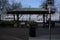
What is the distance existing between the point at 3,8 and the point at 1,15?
110 inches

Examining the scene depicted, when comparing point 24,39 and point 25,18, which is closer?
point 24,39

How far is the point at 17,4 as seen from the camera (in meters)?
67.7

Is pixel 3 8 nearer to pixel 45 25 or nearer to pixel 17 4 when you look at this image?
pixel 17 4

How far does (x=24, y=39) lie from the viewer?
18.7 m

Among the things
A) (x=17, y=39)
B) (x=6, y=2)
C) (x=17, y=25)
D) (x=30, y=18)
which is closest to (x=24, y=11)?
(x=17, y=25)

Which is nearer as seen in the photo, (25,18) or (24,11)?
(24,11)

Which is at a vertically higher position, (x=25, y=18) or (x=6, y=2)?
(x=6, y=2)

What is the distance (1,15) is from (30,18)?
8571 millimetres

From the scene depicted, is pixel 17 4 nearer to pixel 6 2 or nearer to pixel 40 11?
pixel 6 2

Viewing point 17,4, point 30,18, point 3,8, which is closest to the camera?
point 30,18

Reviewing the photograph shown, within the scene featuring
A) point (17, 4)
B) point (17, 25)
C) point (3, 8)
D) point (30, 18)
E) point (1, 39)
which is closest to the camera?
point (1, 39)

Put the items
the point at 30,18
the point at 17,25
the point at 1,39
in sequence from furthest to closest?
1. the point at 30,18
2. the point at 17,25
3. the point at 1,39

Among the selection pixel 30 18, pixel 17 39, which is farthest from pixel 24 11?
pixel 17 39

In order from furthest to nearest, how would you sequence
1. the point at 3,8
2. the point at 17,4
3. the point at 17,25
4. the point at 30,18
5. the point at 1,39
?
1. the point at 17,4
2. the point at 3,8
3. the point at 30,18
4. the point at 17,25
5. the point at 1,39
